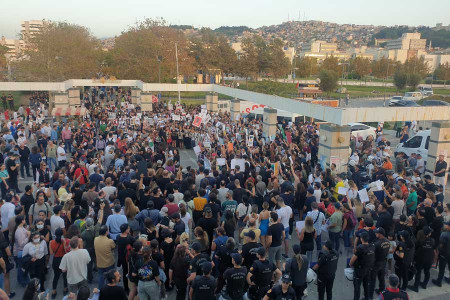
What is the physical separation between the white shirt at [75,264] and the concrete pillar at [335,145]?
9915 mm

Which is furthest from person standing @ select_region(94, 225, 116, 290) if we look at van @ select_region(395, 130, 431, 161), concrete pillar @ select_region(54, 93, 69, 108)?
concrete pillar @ select_region(54, 93, 69, 108)

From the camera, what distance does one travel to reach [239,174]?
35.1 ft

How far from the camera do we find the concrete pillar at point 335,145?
13914 mm

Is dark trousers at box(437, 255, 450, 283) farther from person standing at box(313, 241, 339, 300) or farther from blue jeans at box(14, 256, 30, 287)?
blue jeans at box(14, 256, 30, 287)

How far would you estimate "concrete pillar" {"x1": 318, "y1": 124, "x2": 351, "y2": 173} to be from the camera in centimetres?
1391

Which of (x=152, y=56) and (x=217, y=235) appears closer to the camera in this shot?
(x=217, y=235)

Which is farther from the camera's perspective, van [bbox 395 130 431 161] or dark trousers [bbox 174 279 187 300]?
van [bbox 395 130 431 161]

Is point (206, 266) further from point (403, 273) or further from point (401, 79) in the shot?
point (401, 79)

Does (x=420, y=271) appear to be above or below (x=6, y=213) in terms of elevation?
below

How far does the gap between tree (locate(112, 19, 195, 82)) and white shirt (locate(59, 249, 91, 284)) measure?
35556 mm

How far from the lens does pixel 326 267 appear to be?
21.2 feet

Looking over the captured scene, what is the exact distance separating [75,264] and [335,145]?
1036 centimetres

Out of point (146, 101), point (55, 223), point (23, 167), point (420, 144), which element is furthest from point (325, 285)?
point (146, 101)

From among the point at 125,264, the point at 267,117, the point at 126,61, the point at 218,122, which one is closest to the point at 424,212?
the point at 125,264
